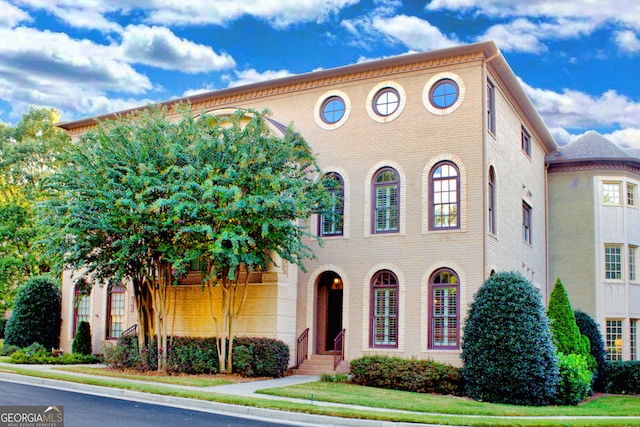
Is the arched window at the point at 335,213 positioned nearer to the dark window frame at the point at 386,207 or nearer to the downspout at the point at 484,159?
the dark window frame at the point at 386,207

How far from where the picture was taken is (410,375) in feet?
59.5

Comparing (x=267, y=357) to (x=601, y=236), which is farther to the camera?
(x=601, y=236)

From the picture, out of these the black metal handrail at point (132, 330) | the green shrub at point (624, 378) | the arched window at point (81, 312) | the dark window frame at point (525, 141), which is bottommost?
the green shrub at point (624, 378)

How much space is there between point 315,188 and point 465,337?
6.11m

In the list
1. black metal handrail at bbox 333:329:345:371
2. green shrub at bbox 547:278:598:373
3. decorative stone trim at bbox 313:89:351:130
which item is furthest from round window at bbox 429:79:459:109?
black metal handrail at bbox 333:329:345:371

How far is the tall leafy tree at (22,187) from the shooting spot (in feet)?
116

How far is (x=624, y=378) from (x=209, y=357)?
45.7 ft

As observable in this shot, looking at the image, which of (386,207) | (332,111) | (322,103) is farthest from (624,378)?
(322,103)

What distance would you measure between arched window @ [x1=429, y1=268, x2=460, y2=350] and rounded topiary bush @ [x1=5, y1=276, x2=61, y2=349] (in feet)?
50.0

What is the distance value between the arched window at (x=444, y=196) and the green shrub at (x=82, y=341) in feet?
44.7

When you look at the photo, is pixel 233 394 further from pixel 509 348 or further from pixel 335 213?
pixel 335 213

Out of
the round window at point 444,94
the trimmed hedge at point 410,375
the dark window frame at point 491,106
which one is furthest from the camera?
the dark window frame at point 491,106

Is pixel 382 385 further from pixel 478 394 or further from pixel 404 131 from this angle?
pixel 404 131

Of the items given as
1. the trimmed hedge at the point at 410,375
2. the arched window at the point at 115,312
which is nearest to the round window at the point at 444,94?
the trimmed hedge at the point at 410,375
